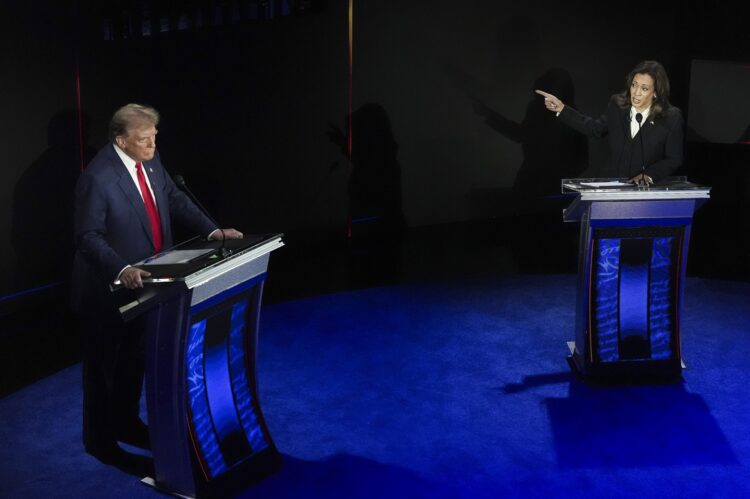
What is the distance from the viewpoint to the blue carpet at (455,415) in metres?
3.25

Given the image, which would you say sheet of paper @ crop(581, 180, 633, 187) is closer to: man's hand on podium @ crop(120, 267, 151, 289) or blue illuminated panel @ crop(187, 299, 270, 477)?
blue illuminated panel @ crop(187, 299, 270, 477)

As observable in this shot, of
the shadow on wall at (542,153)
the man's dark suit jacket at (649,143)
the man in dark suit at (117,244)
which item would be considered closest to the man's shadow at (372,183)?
the shadow on wall at (542,153)

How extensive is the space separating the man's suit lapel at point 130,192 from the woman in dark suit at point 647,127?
7.95 ft

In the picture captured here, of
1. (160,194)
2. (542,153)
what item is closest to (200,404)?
(160,194)

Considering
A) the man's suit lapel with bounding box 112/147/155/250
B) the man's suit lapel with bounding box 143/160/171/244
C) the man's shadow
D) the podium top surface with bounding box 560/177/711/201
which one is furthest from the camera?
the man's shadow

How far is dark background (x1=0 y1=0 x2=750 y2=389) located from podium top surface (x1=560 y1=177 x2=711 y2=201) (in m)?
2.57

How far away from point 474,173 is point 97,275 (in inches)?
216

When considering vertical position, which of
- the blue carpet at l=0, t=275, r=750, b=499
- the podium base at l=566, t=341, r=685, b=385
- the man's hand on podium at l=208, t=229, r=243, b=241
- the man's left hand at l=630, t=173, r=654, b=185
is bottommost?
the blue carpet at l=0, t=275, r=750, b=499

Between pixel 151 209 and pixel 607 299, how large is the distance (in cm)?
220

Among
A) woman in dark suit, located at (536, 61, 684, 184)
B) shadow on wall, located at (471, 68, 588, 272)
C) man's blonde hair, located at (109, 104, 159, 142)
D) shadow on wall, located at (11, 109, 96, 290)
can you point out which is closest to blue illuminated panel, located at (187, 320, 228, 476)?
man's blonde hair, located at (109, 104, 159, 142)

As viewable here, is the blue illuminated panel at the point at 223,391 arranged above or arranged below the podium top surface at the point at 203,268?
below

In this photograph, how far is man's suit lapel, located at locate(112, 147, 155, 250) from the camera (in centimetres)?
311

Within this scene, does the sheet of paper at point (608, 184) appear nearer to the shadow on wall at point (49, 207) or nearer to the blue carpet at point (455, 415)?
the blue carpet at point (455, 415)

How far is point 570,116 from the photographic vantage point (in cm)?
472
